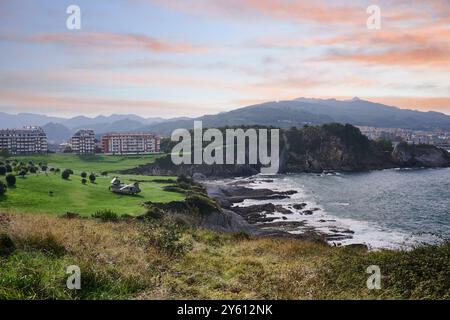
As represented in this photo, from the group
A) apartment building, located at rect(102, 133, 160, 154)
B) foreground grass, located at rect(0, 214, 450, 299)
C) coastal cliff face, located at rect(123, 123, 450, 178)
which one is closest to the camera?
foreground grass, located at rect(0, 214, 450, 299)

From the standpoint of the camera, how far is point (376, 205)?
71.0 metres

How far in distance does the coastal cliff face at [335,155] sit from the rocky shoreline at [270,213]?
1804 inches

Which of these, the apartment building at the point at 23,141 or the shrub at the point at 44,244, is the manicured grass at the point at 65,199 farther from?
the apartment building at the point at 23,141

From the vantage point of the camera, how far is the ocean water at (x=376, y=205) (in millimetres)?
48969

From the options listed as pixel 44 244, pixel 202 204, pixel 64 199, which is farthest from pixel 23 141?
pixel 44 244

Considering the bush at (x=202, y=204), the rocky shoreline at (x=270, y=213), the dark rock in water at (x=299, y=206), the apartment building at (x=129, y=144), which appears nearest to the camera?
the bush at (x=202, y=204)

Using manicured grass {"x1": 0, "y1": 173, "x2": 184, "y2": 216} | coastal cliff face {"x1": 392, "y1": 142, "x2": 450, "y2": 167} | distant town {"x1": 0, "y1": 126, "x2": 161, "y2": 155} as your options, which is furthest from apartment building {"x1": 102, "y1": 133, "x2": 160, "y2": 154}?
manicured grass {"x1": 0, "y1": 173, "x2": 184, "y2": 216}

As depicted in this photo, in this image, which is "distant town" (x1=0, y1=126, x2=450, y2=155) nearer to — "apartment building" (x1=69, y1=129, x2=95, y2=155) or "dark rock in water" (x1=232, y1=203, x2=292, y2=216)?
"apartment building" (x1=69, y1=129, x2=95, y2=155)

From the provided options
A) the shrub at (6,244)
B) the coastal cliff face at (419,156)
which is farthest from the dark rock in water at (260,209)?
the coastal cliff face at (419,156)

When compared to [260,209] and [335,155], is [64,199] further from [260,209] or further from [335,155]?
[335,155]

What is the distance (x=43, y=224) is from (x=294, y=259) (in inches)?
368

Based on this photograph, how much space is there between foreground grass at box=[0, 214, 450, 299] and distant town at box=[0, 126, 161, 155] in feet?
457

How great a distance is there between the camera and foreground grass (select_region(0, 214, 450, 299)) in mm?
8586

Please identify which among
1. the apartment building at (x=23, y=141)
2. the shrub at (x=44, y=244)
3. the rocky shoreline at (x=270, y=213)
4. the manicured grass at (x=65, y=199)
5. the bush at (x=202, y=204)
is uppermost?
the apartment building at (x=23, y=141)
